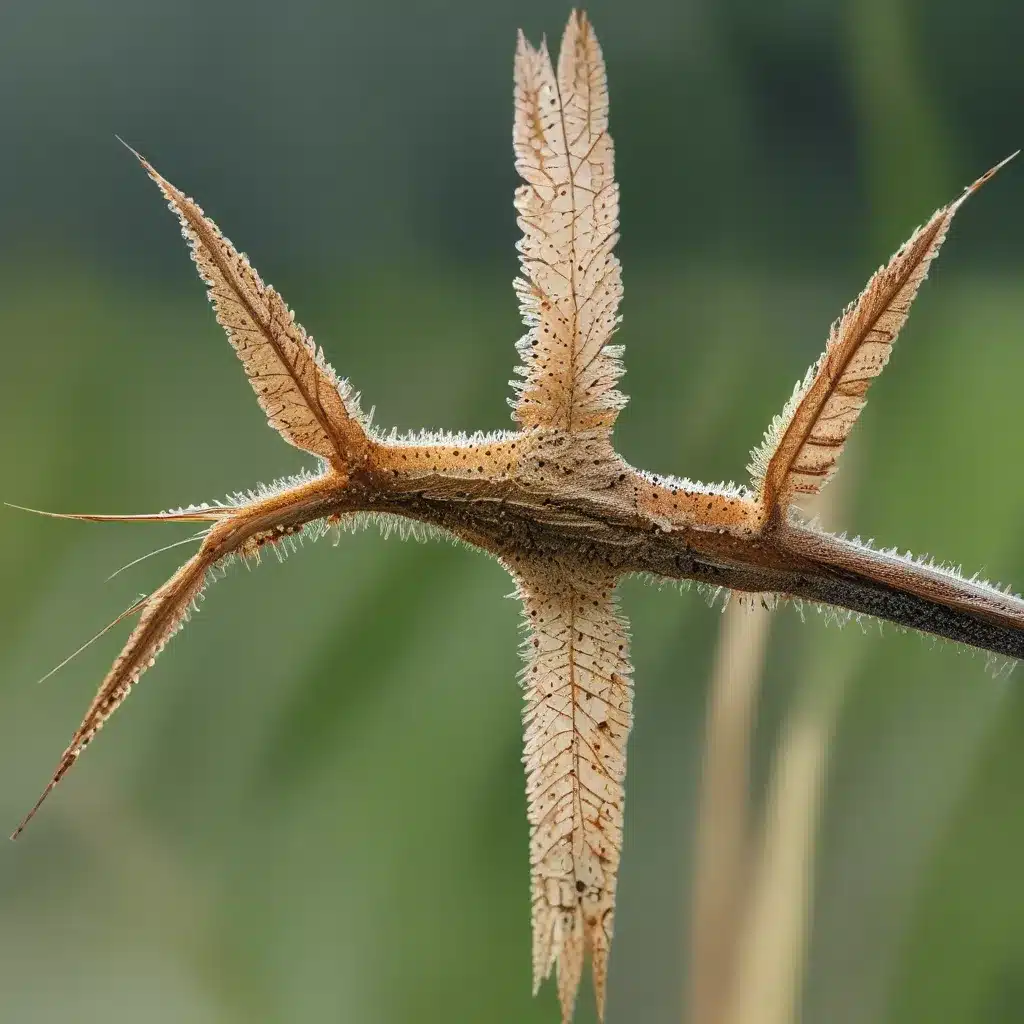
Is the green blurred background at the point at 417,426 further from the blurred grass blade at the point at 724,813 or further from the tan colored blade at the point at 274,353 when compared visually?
the tan colored blade at the point at 274,353

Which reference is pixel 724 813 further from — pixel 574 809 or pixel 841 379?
pixel 841 379

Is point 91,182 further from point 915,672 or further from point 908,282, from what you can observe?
point 915,672

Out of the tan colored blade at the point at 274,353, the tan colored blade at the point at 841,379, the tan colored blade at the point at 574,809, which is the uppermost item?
the tan colored blade at the point at 841,379

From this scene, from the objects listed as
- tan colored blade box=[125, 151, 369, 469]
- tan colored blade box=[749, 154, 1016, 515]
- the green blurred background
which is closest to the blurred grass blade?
the green blurred background

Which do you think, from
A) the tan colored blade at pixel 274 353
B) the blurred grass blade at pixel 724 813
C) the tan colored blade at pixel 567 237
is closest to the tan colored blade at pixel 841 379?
the tan colored blade at pixel 567 237

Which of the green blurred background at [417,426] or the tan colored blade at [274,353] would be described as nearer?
the tan colored blade at [274,353]

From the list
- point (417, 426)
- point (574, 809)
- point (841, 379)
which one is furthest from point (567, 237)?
point (417, 426)
